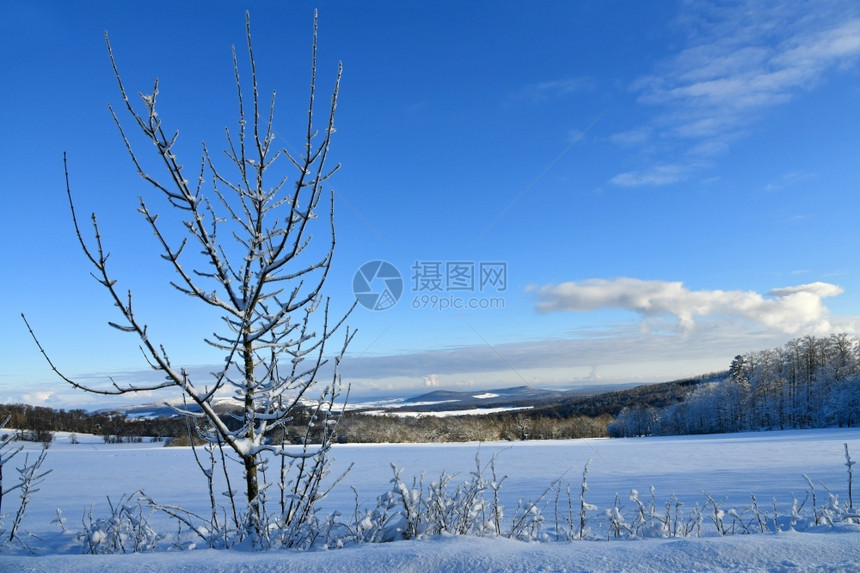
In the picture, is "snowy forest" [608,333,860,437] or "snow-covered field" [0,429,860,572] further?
"snowy forest" [608,333,860,437]

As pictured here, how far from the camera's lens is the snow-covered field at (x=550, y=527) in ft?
6.13

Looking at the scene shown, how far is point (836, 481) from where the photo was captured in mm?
12602

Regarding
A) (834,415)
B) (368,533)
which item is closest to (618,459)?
(368,533)

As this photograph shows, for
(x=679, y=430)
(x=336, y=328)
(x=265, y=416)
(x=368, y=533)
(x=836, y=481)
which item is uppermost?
(x=336, y=328)

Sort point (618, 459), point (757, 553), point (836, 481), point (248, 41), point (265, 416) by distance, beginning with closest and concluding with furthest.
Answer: point (757, 553) → point (248, 41) → point (265, 416) → point (836, 481) → point (618, 459)

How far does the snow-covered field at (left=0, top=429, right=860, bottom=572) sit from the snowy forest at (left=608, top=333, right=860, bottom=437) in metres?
24.9

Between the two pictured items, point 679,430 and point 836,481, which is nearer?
point 836,481

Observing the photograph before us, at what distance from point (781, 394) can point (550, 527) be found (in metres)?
56.8

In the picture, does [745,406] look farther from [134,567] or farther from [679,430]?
[134,567]

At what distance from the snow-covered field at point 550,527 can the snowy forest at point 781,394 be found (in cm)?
2489

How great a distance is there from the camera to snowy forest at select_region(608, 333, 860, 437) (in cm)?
4625

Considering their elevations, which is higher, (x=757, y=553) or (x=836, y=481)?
(x=757, y=553)

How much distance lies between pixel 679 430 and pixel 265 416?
6603 cm

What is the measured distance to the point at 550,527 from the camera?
768 centimetres
